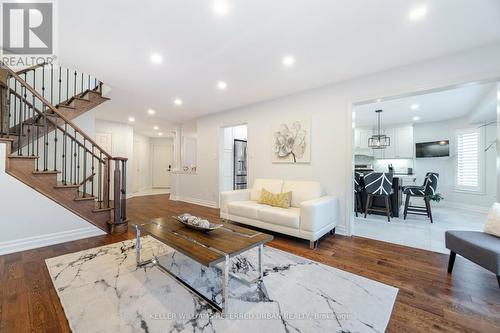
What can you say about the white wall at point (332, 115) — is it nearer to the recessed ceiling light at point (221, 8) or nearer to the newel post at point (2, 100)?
the recessed ceiling light at point (221, 8)

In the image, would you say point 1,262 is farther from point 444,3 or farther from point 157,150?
point 157,150

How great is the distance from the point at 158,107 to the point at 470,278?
6040mm

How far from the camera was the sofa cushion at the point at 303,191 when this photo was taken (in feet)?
11.6

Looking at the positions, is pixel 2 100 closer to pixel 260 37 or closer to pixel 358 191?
pixel 260 37

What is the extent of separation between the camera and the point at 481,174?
18.2 ft

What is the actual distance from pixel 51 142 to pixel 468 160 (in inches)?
401

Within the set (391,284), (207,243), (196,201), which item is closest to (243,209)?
(207,243)

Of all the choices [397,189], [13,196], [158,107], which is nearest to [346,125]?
[397,189]

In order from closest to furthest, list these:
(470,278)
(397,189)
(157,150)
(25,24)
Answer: (470,278) → (25,24) → (397,189) → (157,150)

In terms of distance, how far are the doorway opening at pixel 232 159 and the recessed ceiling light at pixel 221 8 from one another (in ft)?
11.8

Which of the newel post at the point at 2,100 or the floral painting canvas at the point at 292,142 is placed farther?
the floral painting canvas at the point at 292,142

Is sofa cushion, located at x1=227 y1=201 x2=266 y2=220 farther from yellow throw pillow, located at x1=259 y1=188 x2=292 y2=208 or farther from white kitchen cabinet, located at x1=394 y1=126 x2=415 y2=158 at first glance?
white kitchen cabinet, located at x1=394 y1=126 x2=415 y2=158

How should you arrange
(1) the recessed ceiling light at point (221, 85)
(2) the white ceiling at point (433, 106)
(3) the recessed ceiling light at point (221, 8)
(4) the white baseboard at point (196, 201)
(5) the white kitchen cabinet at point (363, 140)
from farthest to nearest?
(5) the white kitchen cabinet at point (363, 140) → (4) the white baseboard at point (196, 201) → (2) the white ceiling at point (433, 106) → (1) the recessed ceiling light at point (221, 85) → (3) the recessed ceiling light at point (221, 8)

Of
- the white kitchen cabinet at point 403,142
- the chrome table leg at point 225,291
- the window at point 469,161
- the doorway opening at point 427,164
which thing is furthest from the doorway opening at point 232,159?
the window at point 469,161
